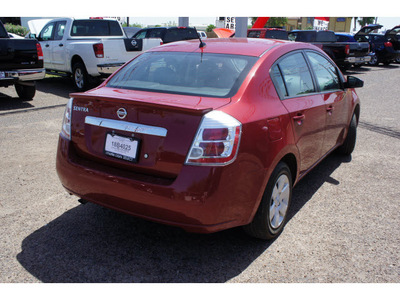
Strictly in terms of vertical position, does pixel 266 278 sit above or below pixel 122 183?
below

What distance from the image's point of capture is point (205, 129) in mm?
2543

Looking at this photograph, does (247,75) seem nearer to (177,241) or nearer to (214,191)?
Result: (214,191)

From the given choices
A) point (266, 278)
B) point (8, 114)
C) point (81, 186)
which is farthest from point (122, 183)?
point (8, 114)

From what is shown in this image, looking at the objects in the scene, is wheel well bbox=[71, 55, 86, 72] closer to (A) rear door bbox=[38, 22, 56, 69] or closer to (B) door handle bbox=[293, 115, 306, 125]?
(A) rear door bbox=[38, 22, 56, 69]

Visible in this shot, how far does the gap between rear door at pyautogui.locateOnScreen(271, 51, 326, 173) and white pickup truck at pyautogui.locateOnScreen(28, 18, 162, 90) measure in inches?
275

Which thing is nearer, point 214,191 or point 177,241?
point 214,191

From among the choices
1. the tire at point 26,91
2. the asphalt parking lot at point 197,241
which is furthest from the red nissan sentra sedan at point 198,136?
the tire at point 26,91

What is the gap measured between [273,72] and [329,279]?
1.69m

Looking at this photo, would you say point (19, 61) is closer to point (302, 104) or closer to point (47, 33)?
point (47, 33)

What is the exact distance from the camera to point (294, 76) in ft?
11.9

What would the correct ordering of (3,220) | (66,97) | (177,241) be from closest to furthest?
(177,241) < (3,220) < (66,97)

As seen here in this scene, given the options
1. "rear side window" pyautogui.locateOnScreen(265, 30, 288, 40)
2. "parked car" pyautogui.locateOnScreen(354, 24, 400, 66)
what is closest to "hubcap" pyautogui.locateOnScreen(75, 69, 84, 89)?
"rear side window" pyautogui.locateOnScreen(265, 30, 288, 40)

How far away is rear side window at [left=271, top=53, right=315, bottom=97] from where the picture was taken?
3365mm

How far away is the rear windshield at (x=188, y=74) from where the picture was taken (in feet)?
10.1
